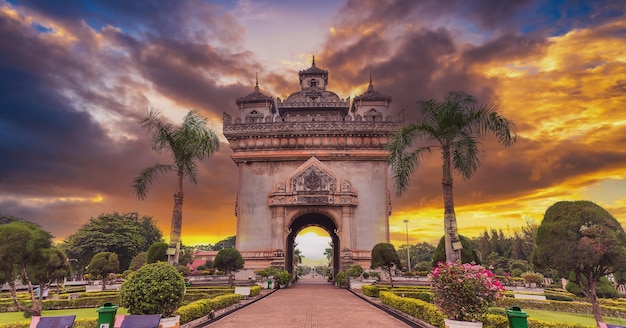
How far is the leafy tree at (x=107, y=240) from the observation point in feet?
205

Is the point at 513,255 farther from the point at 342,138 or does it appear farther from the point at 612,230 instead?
the point at 612,230

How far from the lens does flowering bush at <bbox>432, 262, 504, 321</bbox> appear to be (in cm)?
1059

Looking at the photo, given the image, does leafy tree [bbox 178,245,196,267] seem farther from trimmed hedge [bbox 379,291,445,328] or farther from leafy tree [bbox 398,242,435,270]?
leafy tree [bbox 398,242,435,270]

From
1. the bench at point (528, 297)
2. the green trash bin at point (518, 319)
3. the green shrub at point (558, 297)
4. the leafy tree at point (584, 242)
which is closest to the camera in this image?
the green trash bin at point (518, 319)

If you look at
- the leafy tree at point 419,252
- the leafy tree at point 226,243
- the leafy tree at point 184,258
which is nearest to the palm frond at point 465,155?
the leafy tree at point 184,258

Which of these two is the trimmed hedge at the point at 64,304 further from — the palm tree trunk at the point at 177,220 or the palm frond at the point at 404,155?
the palm frond at the point at 404,155

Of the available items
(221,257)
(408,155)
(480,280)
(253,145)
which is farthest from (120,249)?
(480,280)

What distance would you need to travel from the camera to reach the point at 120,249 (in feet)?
211

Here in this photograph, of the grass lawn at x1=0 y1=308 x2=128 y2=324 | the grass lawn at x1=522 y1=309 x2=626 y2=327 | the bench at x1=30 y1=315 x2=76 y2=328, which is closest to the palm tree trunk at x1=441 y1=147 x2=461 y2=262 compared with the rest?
the grass lawn at x1=522 y1=309 x2=626 y2=327

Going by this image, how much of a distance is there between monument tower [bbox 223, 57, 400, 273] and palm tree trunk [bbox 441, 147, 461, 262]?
83.2ft

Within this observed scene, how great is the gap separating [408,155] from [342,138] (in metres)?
27.5

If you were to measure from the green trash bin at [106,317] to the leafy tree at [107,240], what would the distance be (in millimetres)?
57466

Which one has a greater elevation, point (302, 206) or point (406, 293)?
point (302, 206)

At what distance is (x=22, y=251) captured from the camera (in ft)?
52.9
